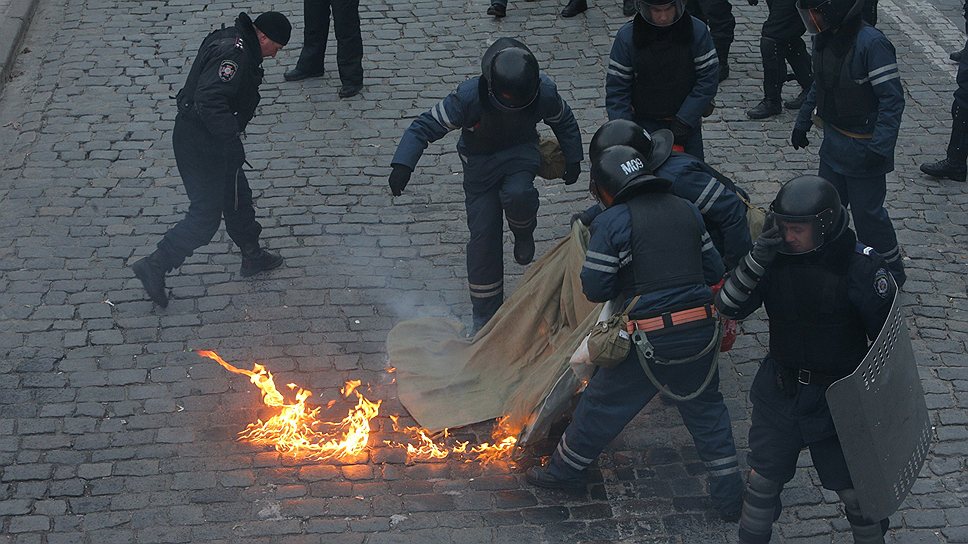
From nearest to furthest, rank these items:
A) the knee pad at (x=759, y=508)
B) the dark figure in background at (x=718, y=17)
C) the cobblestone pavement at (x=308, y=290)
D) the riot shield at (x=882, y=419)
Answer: the riot shield at (x=882, y=419)
the knee pad at (x=759, y=508)
the cobblestone pavement at (x=308, y=290)
the dark figure in background at (x=718, y=17)

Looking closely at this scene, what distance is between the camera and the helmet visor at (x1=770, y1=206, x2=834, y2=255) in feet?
15.0

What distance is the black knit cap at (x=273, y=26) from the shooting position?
280 inches

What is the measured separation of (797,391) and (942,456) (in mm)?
1605

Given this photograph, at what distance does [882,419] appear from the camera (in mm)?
4637

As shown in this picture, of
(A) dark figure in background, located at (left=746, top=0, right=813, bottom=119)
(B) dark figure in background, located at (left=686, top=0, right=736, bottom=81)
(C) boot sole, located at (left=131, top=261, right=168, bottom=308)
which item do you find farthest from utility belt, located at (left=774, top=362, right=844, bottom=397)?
(B) dark figure in background, located at (left=686, top=0, right=736, bottom=81)

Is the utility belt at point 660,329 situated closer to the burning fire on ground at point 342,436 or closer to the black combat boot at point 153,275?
the burning fire on ground at point 342,436

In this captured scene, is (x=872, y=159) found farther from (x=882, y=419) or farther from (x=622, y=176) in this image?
(x=882, y=419)

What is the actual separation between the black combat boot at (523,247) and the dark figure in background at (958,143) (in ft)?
11.6

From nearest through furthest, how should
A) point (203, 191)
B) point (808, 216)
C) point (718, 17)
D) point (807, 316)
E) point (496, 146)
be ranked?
point (808, 216)
point (807, 316)
point (496, 146)
point (203, 191)
point (718, 17)

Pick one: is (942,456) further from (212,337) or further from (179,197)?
(179,197)

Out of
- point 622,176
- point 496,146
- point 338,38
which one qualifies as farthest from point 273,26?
point 622,176

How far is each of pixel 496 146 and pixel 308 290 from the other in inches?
70.6

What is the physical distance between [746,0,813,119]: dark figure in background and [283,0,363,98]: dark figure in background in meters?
3.54

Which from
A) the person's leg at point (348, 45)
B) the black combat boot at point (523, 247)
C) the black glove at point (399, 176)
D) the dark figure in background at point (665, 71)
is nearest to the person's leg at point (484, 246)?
the black combat boot at point (523, 247)
